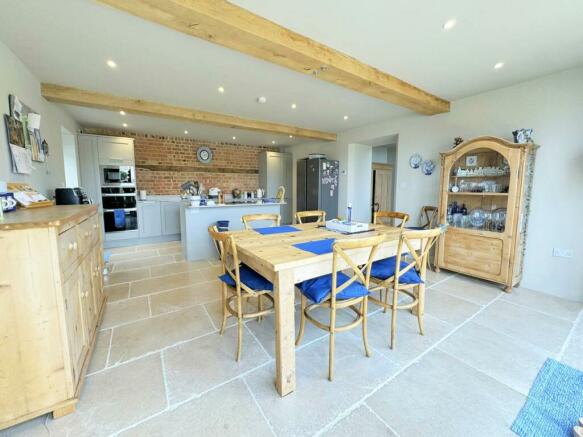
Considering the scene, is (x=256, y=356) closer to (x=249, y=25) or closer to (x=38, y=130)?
(x=249, y=25)

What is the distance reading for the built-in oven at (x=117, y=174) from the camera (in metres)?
4.70

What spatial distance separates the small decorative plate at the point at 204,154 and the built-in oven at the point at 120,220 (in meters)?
1.92

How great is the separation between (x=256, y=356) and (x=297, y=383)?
380 millimetres

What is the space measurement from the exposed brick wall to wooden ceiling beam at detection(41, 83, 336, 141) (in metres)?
2.16

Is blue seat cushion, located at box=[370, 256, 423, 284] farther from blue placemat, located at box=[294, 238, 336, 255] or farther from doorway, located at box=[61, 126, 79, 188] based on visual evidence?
doorway, located at box=[61, 126, 79, 188]

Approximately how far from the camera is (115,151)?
475 cm

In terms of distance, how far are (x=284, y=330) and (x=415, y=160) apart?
3.63 meters

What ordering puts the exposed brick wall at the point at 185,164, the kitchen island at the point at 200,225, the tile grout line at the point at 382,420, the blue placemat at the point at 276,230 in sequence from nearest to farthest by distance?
the tile grout line at the point at 382,420 → the blue placemat at the point at 276,230 → the kitchen island at the point at 200,225 → the exposed brick wall at the point at 185,164

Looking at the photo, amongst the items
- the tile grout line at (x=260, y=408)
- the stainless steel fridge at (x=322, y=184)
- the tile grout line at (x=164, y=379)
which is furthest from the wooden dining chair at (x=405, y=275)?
the stainless steel fridge at (x=322, y=184)

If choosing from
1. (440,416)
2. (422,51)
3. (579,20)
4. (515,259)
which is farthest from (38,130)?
(515,259)

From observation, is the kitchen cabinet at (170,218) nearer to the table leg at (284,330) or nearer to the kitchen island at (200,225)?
the kitchen island at (200,225)

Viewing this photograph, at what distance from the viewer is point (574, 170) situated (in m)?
2.65

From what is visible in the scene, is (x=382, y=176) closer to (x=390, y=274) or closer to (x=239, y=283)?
(x=390, y=274)

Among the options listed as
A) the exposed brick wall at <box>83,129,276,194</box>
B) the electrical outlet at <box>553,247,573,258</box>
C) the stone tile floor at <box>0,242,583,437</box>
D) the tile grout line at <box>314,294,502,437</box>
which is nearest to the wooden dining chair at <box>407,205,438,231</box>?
the electrical outlet at <box>553,247,573,258</box>
